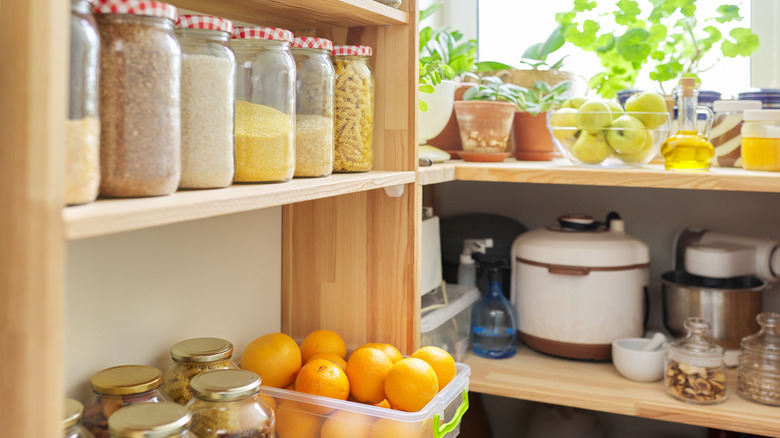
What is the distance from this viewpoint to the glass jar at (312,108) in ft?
3.11

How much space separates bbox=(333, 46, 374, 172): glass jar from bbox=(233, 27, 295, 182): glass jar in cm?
18

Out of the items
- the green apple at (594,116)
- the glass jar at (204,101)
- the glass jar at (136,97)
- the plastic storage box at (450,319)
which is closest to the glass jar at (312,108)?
the glass jar at (204,101)

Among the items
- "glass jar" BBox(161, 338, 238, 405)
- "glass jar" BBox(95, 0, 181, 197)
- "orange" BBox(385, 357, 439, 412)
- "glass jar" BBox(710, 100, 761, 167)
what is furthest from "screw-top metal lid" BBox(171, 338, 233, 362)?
"glass jar" BBox(710, 100, 761, 167)

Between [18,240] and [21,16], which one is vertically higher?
[21,16]

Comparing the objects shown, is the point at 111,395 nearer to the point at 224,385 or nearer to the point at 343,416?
the point at 224,385

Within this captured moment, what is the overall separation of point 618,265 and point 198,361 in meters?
0.99

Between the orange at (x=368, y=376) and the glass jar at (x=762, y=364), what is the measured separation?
771 mm

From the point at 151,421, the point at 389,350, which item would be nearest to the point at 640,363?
the point at 389,350

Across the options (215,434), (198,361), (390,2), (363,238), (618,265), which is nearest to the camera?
(215,434)

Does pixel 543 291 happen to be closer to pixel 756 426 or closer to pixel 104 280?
pixel 756 426

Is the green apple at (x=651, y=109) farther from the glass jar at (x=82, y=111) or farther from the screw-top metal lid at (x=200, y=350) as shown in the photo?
the glass jar at (x=82, y=111)

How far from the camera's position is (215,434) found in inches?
32.4

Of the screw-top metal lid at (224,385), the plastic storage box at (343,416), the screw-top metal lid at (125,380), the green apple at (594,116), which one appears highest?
the green apple at (594,116)

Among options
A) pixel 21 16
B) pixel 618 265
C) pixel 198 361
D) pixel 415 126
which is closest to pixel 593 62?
pixel 618 265
